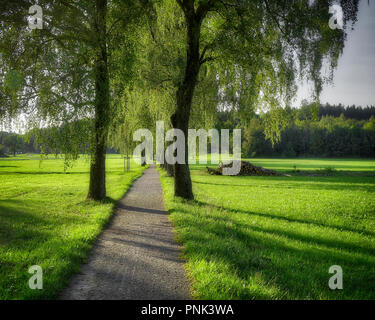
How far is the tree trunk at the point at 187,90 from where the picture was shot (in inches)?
358

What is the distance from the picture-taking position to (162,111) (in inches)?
523

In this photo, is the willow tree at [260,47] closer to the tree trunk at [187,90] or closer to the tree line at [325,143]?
the tree trunk at [187,90]

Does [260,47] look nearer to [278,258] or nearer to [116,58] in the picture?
[116,58]

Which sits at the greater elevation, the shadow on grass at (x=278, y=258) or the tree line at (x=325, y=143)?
the tree line at (x=325, y=143)

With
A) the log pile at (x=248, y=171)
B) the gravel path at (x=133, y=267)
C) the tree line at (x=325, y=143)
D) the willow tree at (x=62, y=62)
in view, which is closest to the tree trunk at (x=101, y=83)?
the willow tree at (x=62, y=62)

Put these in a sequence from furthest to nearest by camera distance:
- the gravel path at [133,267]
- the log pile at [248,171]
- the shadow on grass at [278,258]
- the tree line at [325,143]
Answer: the tree line at [325,143], the log pile at [248,171], the shadow on grass at [278,258], the gravel path at [133,267]

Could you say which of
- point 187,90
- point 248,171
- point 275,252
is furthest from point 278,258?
point 248,171

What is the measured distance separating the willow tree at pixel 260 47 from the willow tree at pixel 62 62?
281 centimetres

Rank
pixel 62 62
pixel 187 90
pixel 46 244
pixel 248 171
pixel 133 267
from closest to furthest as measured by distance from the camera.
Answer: pixel 133 267, pixel 46 244, pixel 62 62, pixel 187 90, pixel 248 171

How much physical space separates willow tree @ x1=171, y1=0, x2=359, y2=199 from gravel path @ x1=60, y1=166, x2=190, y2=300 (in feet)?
14.7

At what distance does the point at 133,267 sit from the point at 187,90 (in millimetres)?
7569

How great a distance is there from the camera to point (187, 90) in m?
9.80

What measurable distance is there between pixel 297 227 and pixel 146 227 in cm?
485
